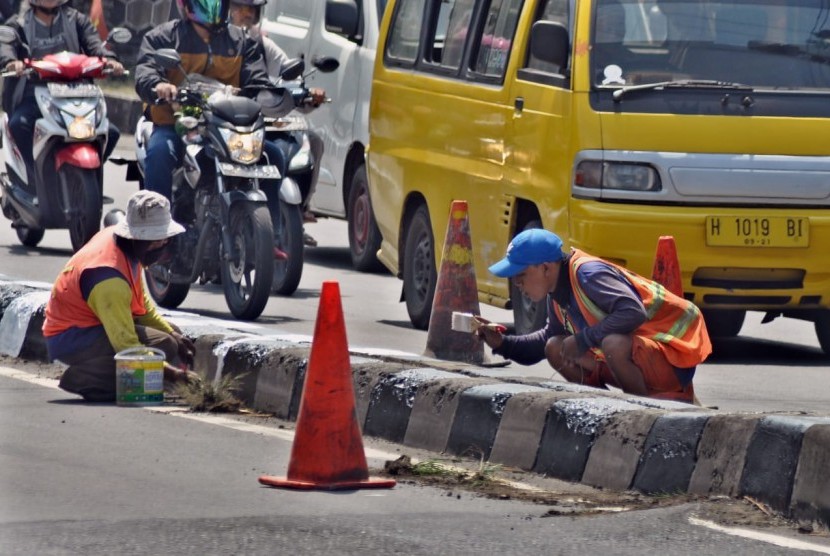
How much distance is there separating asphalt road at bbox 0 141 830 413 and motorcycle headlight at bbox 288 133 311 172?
0.79 metres

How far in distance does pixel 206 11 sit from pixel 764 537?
667cm

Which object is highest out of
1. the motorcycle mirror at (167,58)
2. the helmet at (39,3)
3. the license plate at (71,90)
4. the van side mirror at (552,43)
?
the van side mirror at (552,43)

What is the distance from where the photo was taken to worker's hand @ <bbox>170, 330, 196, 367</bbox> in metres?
9.57

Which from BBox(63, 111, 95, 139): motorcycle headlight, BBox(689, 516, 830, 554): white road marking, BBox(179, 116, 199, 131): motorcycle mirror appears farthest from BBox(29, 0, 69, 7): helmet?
BBox(689, 516, 830, 554): white road marking

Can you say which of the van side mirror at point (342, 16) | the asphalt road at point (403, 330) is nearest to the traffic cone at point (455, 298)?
the asphalt road at point (403, 330)

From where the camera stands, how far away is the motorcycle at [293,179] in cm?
1239

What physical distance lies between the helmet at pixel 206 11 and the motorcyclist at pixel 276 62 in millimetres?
375

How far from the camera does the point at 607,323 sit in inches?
332

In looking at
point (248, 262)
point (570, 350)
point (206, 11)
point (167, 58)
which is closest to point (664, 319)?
point (570, 350)

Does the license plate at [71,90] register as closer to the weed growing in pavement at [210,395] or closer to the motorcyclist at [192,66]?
the motorcyclist at [192,66]

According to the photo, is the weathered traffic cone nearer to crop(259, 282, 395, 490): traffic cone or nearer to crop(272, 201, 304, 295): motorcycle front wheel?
crop(259, 282, 395, 490): traffic cone

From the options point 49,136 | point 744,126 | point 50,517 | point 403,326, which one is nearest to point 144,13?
point 49,136

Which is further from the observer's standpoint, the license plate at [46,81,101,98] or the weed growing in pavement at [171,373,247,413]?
the license plate at [46,81,101,98]

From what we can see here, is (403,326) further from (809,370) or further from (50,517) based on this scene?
(50,517)
